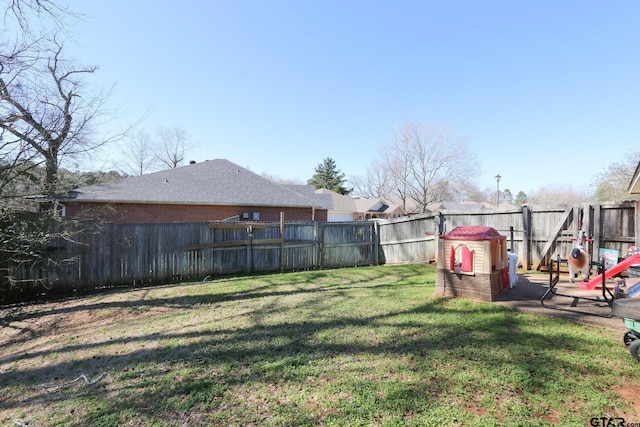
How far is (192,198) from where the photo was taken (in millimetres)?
14047

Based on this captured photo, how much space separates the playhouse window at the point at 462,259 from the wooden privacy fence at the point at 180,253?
538 cm

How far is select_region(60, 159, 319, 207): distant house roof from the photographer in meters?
13.2

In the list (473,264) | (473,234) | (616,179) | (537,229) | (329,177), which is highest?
(329,177)

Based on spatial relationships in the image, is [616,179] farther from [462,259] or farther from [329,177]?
[329,177]

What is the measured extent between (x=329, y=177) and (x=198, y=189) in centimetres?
3264

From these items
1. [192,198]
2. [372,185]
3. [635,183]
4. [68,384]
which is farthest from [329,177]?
[68,384]

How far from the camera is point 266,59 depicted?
1179cm

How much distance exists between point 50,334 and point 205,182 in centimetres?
1162

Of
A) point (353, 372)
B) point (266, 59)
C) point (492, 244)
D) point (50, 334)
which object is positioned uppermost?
point (266, 59)

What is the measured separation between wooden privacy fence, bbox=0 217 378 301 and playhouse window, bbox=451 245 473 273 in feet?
17.7

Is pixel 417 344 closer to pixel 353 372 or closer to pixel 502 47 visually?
pixel 353 372

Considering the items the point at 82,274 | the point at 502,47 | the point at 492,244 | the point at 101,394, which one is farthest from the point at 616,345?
the point at 502,47

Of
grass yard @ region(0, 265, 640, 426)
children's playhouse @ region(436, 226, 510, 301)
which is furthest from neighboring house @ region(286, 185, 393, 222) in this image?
grass yard @ region(0, 265, 640, 426)

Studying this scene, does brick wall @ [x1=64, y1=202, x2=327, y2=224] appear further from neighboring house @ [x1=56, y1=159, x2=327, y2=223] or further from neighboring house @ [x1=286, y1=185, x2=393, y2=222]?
neighboring house @ [x1=286, y1=185, x2=393, y2=222]
